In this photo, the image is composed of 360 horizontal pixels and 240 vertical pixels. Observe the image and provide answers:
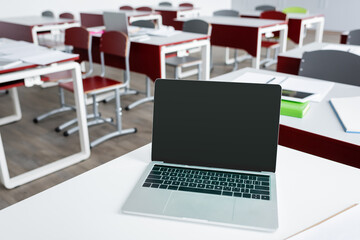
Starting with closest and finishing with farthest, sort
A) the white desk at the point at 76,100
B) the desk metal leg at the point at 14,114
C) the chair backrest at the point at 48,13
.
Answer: the white desk at the point at 76,100 → the desk metal leg at the point at 14,114 → the chair backrest at the point at 48,13

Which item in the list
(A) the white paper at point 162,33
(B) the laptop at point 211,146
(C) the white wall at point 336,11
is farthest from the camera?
(C) the white wall at point 336,11

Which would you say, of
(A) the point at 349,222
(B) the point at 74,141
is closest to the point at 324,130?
(A) the point at 349,222

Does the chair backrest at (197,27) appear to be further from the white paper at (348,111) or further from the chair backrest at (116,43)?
the white paper at (348,111)

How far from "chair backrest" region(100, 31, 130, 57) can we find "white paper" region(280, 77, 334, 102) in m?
1.47

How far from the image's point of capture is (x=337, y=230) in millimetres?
605

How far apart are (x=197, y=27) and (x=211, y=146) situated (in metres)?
3.03

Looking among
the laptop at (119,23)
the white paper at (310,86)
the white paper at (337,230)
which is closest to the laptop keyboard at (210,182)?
the white paper at (337,230)

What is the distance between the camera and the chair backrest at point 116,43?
279cm

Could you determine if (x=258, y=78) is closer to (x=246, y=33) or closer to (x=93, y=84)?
(x=93, y=84)

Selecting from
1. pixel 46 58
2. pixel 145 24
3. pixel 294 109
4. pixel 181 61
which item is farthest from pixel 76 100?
pixel 145 24

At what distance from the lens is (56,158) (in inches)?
104

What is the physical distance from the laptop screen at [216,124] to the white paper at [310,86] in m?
0.66

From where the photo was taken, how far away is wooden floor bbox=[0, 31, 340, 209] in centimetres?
236

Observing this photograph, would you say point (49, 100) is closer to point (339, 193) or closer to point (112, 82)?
point (112, 82)
